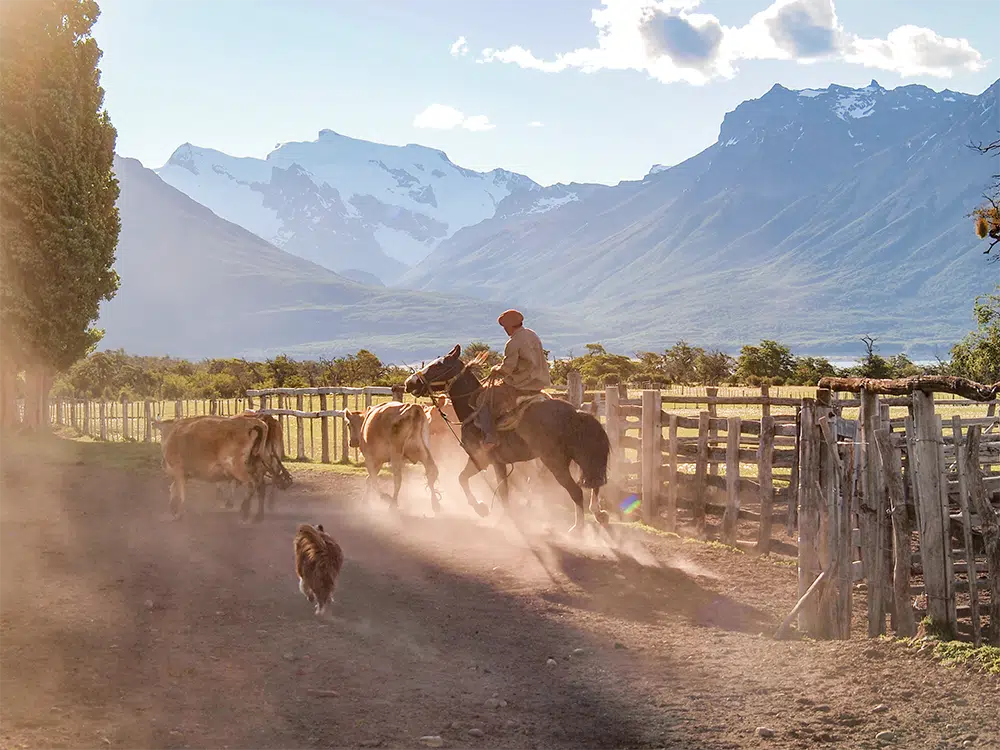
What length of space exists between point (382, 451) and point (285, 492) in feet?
9.73

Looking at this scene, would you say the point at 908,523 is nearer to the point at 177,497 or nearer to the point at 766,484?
the point at 766,484

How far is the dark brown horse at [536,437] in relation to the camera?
1341 cm

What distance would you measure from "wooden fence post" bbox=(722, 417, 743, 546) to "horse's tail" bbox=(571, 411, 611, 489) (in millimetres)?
1711

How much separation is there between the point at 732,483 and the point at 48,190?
23.5 metres

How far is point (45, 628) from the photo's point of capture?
8.76 meters

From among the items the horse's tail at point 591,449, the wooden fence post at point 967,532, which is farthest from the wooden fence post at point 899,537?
the horse's tail at point 591,449

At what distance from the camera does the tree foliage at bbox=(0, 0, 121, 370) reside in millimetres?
28516

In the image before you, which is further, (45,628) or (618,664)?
(45,628)

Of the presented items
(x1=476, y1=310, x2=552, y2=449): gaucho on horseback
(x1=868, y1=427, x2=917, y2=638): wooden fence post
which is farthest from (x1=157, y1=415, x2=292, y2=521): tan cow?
(x1=868, y1=427, x2=917, y2=638): wooden fence post

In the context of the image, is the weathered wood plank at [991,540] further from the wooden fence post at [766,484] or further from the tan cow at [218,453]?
the tan cow at [218,453]

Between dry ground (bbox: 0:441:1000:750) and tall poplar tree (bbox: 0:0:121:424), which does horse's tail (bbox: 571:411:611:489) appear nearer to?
dry ground (bbox: 0:441:1000:750)

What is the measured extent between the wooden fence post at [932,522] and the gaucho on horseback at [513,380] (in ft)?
20.4

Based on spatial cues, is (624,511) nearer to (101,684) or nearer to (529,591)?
(529,591)

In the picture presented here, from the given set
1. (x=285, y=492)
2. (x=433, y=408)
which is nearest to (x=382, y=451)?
(x=433, y=408)
